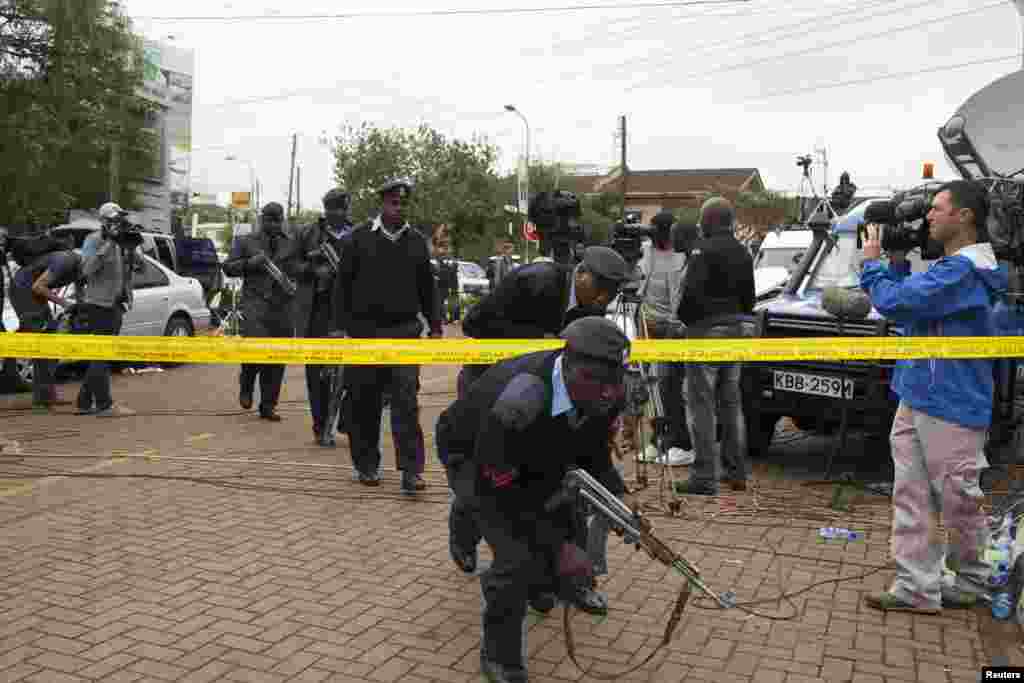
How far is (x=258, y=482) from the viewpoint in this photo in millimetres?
6742

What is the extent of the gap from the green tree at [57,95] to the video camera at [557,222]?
16332 millimetres

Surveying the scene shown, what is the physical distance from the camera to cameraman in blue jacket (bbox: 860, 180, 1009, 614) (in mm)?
4352

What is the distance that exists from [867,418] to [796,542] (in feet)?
5.48

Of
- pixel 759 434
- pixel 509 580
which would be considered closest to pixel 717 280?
pixel 759 434

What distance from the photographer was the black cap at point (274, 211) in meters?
9.01

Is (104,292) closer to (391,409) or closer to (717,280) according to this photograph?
(391,409)

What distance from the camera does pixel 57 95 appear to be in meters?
19.4

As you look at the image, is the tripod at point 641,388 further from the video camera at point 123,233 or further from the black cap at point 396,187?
the video camera at point 123,233

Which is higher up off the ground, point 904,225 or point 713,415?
point 904,225

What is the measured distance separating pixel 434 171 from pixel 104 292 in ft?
127

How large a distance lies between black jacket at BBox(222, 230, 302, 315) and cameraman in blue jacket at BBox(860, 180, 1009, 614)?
19.3ft

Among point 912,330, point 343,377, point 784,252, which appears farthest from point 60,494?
point 784,252

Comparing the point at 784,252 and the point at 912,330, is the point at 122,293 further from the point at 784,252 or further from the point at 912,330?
the point at 784,252

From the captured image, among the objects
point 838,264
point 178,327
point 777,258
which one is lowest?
point 178,327
